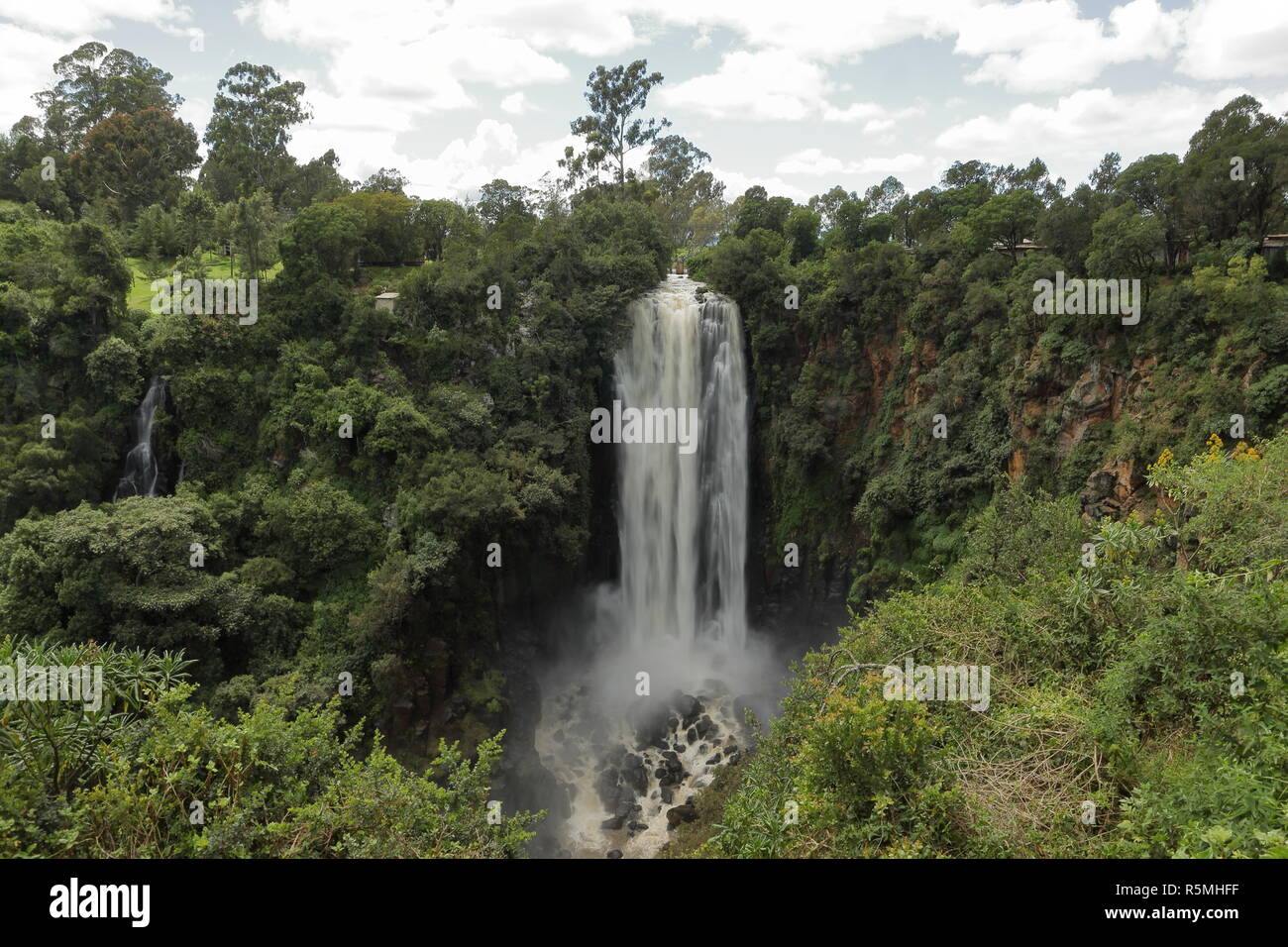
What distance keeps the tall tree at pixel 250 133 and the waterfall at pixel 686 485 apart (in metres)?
21.2

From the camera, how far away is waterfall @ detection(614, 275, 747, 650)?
2397 cm

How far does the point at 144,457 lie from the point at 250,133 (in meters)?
20.3

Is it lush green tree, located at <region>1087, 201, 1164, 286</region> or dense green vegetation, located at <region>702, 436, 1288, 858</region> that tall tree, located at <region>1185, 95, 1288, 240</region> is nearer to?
lush green tree, located at <region>1087, 201, 1164, 286</region>

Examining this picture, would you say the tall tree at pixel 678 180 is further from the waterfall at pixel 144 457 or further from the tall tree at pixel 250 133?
the waterfall at pixel 144 457

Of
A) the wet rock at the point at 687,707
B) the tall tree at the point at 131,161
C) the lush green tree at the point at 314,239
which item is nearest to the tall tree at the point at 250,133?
the tall tree at the point at 131,161

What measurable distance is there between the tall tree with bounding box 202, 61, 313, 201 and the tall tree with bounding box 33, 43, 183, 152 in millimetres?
7779

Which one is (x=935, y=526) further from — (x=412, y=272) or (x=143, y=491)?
(x=143, y=491)

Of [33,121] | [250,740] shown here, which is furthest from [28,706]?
[33,121]

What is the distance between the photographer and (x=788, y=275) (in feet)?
79.0

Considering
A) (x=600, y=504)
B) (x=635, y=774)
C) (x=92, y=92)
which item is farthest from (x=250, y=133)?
(x=635, y=774)

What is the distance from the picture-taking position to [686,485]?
2431 centimetres

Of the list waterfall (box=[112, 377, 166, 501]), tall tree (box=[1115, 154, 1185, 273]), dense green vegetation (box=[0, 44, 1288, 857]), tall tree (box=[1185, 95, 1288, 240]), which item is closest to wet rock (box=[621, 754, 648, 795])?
dense green vegetation (box=[0, 44, 1288, 857])

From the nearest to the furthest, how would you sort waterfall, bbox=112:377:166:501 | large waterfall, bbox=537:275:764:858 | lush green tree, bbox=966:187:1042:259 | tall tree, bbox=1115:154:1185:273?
1. tall tree, bbox=1115:154:1185:273
2. waterfall, bbox=112:377:166:501
3. lush green tree, bbox=966:187:1042:259
4. large waterfall, bbox=537:275:764:858
